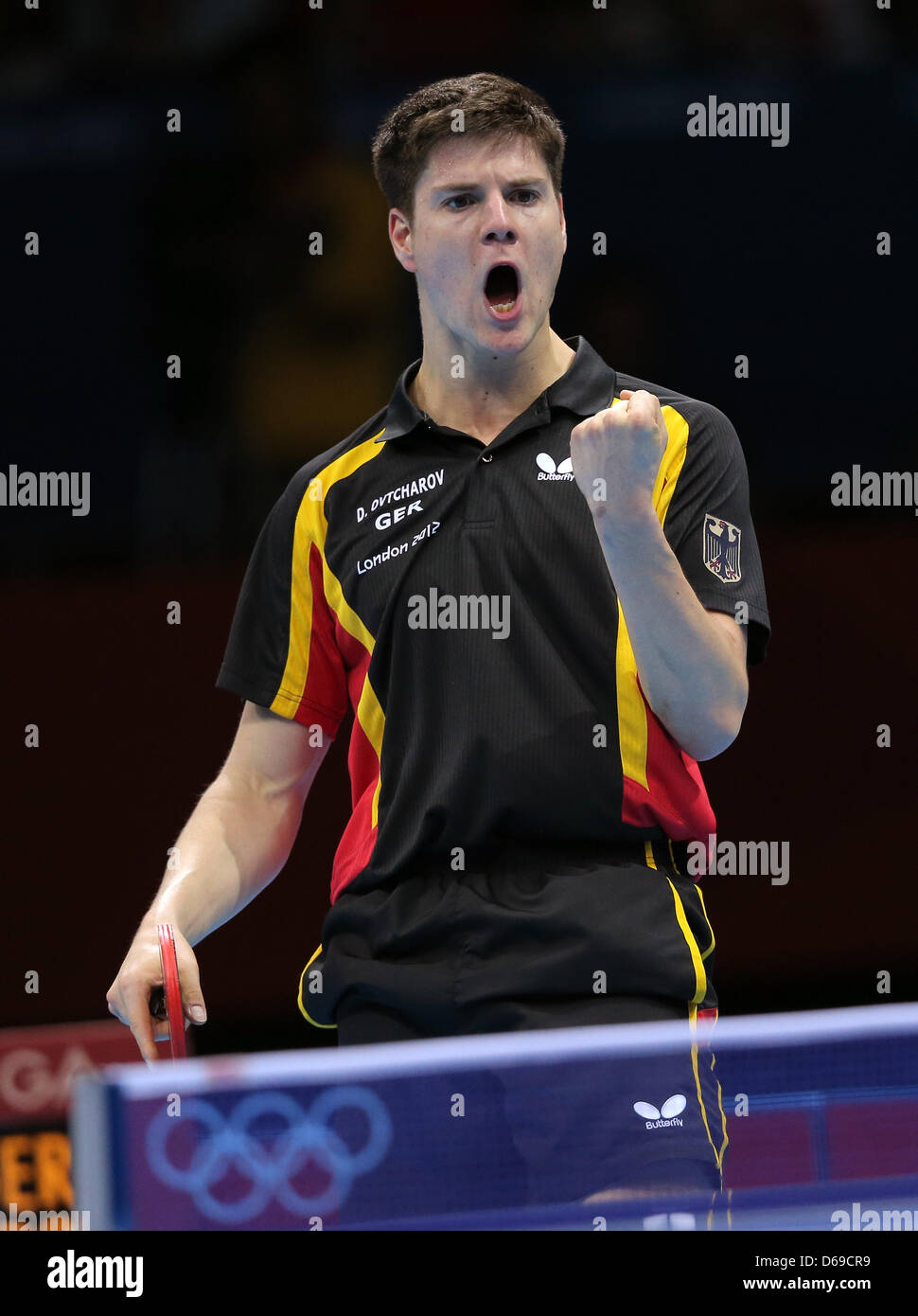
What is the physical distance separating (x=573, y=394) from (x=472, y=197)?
0.34 metres

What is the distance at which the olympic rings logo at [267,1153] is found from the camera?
6.32ft

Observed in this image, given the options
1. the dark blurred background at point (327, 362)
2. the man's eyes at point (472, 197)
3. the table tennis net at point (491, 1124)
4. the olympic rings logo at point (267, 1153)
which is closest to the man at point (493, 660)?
the man's eyes at point (472, 197)

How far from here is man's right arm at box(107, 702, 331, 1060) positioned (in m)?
2.67

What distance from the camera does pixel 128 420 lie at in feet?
19.1

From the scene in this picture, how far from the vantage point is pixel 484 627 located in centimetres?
274

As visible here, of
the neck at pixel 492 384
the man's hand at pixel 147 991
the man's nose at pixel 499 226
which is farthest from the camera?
the neck at pixel 492 384

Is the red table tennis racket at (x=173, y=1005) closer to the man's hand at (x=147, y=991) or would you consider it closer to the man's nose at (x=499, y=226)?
the man's hand at (x=147, y=991)

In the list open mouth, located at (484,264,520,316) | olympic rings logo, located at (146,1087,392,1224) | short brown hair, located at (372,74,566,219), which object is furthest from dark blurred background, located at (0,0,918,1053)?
olympic rings logo, located at (146,1087,392,1224)

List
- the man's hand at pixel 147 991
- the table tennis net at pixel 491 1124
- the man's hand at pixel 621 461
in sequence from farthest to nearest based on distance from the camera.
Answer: the man's hand at pixel 147 991
the man's hand at pixel 621 461
the table tennis net at pixel 491 1124

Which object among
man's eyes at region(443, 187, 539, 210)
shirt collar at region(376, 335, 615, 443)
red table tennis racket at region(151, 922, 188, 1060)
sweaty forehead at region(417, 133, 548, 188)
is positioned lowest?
red table tennis racket at region(151, 922, 188, 1060)

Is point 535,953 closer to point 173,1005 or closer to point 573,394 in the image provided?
point 173,1005

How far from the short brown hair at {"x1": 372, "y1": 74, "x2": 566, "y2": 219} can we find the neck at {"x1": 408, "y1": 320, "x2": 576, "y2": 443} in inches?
10.0

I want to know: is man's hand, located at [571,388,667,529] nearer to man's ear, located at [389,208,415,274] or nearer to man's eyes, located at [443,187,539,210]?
man's eyes, located at [443,187,539,210]

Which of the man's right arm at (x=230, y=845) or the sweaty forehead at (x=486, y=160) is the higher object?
the sweaty forehead at (x=486, y=160)
